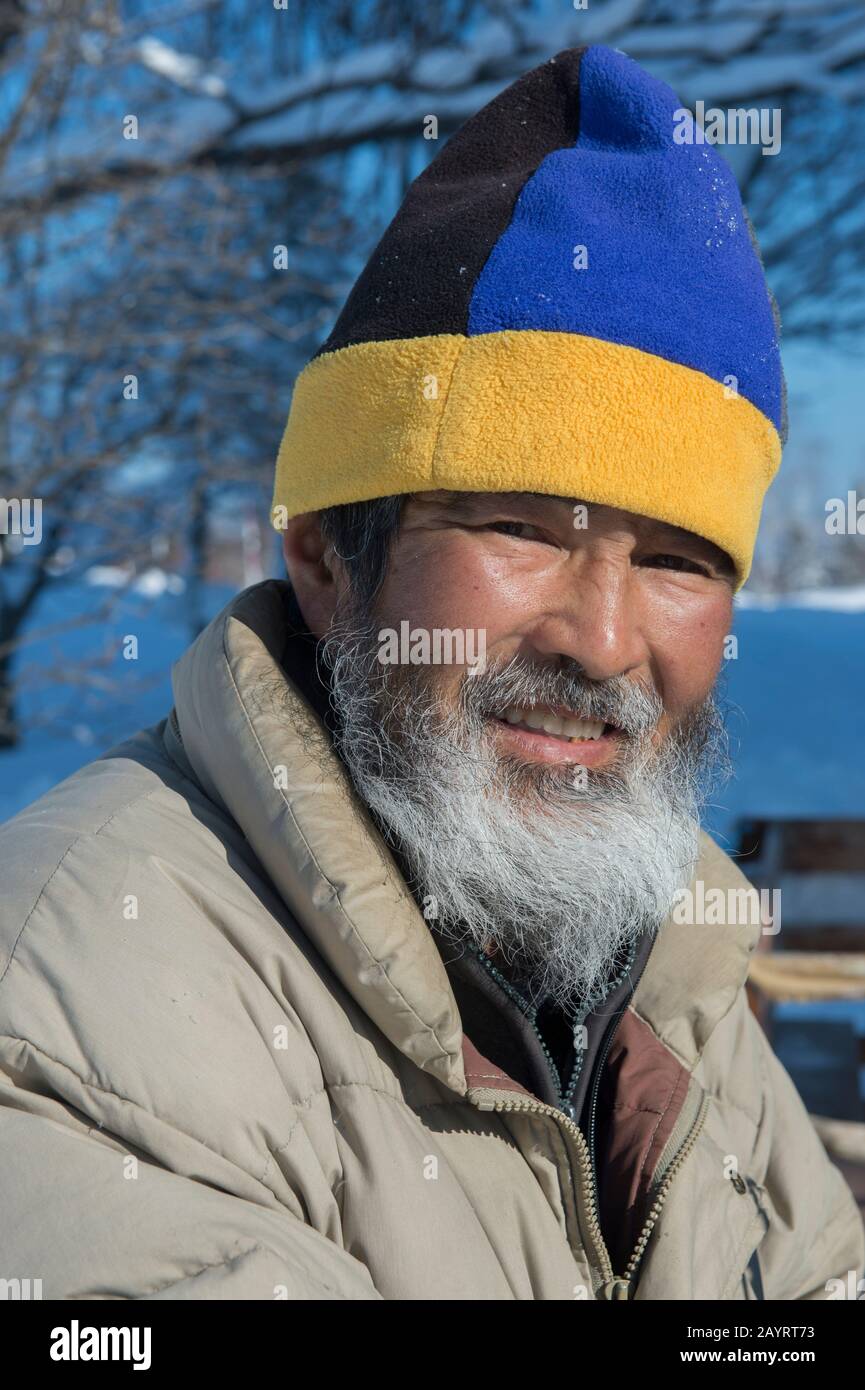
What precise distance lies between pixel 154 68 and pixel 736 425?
586cm

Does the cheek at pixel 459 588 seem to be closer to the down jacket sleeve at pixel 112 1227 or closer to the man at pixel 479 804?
the man at pixel 479 804

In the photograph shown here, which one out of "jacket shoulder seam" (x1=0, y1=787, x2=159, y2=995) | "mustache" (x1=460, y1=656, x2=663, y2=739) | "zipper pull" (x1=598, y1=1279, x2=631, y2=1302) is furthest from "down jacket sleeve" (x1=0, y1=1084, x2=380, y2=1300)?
"mustache" (x1=460, y1=656, x2=663, y2=739)

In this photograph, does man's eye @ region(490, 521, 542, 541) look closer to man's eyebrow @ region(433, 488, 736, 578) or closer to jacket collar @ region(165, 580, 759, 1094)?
man's eyebrow @ region(433, 488, 736, 578)

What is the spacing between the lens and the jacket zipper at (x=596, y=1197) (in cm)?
140

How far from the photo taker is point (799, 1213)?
195 cm

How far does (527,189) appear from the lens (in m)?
1.63

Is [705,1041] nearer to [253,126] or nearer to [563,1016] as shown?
[563,1016]

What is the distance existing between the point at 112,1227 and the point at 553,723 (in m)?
0.84

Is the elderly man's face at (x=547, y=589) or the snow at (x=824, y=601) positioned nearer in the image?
the elderly man's face at (x=547, y=589)

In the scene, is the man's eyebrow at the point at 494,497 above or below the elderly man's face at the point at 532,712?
above

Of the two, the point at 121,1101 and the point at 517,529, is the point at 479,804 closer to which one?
the point at 517,529

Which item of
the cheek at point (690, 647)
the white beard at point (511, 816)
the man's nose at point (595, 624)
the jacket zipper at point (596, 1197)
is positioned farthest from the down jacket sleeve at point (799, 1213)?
the man's nose at point (595, 624)

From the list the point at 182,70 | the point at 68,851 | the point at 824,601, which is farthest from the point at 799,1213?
the point at 824,601

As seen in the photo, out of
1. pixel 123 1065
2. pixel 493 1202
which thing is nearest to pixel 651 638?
pixel 493 1202
